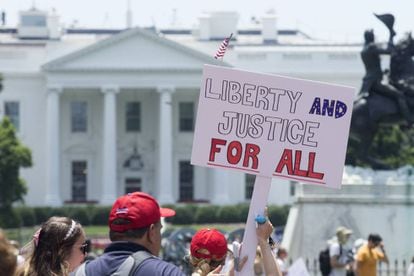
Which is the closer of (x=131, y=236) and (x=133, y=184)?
(x=131, y=236)

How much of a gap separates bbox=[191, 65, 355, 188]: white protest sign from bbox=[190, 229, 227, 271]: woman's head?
89cm

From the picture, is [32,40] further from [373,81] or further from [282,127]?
[282,127]

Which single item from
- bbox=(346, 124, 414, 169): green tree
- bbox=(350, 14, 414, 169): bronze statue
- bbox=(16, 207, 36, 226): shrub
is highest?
bbox=(350, 14, 414, 169): bronze statue

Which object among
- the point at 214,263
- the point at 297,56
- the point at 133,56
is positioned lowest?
the point at 297,56

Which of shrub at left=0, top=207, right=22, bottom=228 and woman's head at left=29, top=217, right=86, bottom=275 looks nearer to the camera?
woman's head at left=29, top=217, right=86, bottom=275

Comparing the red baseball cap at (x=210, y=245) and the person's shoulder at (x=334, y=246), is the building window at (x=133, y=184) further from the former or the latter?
the red baseball cap at (x=210, y=245)

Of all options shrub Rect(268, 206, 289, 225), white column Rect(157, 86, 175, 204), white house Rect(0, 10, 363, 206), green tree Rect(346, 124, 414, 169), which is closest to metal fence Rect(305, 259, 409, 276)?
green tree Rect(346, 124, 414, 169)

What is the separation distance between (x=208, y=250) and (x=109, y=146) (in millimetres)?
A: 77209

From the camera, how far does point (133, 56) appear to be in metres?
86.6

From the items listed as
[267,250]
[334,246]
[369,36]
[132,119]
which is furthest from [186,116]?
[267,250]

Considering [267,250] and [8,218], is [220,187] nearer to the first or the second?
[8,218]

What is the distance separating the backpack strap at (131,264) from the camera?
6.80 meters

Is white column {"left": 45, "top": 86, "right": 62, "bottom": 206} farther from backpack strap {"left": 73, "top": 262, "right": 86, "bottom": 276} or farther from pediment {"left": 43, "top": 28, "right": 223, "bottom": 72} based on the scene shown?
backpack strap {"left": 73, "top": 262, "right": 86, "bottom": 276}

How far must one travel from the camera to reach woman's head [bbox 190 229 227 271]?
27.7ft
